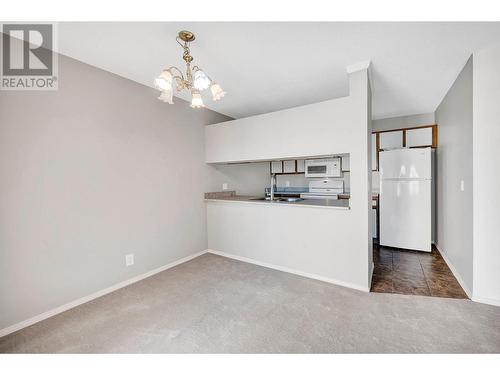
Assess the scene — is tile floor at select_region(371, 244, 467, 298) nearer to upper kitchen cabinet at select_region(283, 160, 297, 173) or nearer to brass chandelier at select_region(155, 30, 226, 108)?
upper kitchen cabinet at select_region(283, 160, 297, 173)

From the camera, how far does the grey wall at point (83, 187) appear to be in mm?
1831

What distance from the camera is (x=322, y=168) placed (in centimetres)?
470

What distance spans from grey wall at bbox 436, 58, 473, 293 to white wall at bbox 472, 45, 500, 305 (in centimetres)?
10

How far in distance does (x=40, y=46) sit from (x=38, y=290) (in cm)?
204

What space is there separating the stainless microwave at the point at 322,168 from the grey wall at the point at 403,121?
103 centimetres

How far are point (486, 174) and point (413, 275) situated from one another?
136 centimetres

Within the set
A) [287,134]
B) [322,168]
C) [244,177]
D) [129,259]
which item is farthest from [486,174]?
[129,259]

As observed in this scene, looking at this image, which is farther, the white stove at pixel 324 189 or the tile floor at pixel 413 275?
the white stove at pixel 324 189

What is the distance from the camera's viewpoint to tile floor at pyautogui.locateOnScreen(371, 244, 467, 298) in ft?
7.75

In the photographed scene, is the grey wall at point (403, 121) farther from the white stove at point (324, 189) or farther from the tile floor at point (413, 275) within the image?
the tile floor at point (413, 275)

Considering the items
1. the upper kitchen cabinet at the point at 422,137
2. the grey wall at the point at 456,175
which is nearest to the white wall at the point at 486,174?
the grey wall at the point at 456,175

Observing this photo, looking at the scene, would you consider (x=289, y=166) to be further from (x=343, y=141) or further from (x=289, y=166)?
(x=343, y=141)

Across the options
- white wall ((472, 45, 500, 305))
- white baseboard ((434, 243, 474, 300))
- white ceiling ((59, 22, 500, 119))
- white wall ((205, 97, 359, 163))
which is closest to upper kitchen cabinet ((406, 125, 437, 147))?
white ceiling ((59, 22, 500, 119))
